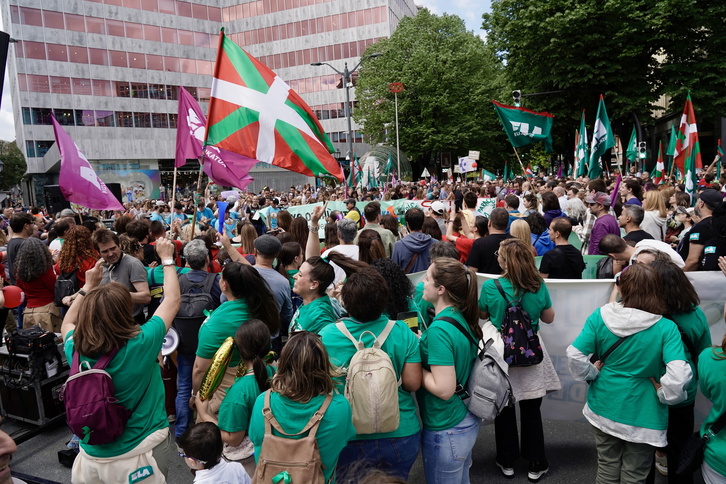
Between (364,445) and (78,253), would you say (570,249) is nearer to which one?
(364,445)

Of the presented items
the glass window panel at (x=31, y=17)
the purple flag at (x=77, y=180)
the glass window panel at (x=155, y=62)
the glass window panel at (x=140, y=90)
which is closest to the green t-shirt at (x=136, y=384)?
the purple flag at (x=77, y=180)

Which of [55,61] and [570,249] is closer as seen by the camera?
[570,249]

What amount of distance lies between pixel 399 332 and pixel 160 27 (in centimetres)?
5198

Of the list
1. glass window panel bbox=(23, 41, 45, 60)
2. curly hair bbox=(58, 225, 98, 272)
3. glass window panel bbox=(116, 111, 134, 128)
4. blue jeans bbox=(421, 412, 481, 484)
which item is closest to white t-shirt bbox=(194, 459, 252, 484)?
blue jeans bbox=(421, 412, 481, 484)

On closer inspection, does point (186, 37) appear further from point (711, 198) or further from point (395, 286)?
point (395, 286)

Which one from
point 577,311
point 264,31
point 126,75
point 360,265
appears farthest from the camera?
point 264,31

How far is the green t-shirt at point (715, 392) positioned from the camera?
8.99ft

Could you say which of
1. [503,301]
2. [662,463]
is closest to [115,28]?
[503,301]

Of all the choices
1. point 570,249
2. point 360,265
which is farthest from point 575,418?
point 360,265

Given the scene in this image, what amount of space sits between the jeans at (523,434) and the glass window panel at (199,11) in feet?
175

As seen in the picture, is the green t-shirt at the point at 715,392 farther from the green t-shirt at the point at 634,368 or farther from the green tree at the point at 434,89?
the green tree at the point at 434,89

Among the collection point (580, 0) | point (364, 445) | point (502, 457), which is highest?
point (580, 0)

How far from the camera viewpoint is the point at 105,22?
4466 cm

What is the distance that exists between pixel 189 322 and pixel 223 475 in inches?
74.9
